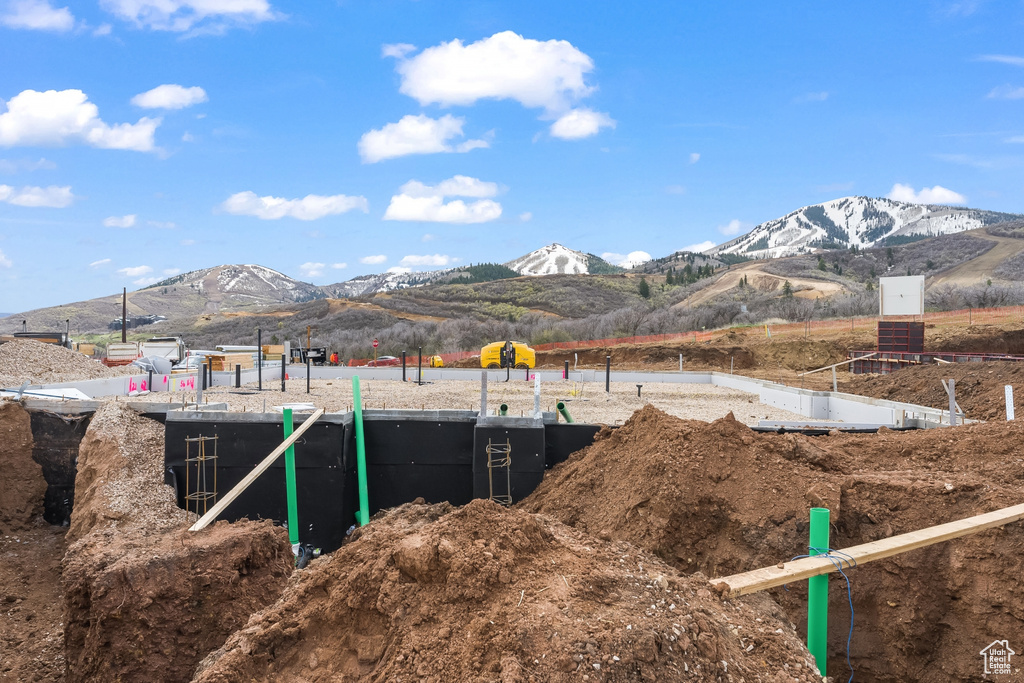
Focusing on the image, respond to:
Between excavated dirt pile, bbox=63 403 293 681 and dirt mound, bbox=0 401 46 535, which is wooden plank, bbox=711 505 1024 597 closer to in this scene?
excavated dirt pile, bbox=63 403 293 681

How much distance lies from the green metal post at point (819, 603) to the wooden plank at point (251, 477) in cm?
624

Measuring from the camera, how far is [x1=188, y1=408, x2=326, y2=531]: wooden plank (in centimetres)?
765

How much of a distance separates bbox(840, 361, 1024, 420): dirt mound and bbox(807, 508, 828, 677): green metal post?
1091 centimetres

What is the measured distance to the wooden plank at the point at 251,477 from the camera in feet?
25.1

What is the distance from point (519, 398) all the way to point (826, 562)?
13710 mm

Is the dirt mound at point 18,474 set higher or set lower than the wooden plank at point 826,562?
lower

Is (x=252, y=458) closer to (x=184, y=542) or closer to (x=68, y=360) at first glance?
(x=184, y=542)

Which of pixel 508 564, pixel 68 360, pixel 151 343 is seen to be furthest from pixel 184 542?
pixel 151 343

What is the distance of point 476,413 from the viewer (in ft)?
33.6

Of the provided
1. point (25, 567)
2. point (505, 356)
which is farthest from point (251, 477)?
point (505, 356)

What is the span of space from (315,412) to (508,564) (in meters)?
6.29

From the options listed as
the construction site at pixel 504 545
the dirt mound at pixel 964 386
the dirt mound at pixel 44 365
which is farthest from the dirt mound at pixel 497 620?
the dirt mound at pixel 44 365

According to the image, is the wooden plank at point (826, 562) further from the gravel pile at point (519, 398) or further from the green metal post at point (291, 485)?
the gravel pile at point (519, 398)

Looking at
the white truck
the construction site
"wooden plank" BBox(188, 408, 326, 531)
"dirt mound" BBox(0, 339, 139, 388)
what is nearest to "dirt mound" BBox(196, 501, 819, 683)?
the construction site
